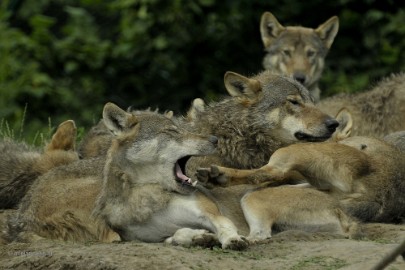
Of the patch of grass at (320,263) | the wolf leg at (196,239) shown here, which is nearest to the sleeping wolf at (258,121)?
the wolf leg at (196,239)

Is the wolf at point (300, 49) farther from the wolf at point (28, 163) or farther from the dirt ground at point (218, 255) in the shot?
the dirt ground at point (218, 255)

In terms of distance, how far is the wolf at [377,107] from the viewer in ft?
48.6

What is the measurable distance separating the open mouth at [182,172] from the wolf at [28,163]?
1.93 m

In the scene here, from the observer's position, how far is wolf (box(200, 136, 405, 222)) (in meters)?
10.1

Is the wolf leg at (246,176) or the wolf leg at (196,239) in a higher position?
the wolf leg at (246,176)

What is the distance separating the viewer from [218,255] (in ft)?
29.3

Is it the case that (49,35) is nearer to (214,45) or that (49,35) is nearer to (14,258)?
(214,45)

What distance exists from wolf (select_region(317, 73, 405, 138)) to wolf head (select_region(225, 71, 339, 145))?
3.95 meters

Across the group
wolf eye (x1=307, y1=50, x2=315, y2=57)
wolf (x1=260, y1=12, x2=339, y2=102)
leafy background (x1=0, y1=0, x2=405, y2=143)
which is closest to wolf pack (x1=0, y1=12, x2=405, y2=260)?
wolf (x1=260, y1=12, x2=339, y2=102)

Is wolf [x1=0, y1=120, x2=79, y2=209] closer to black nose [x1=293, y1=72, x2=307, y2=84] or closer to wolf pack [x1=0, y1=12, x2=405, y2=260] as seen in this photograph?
wolf pack [x1=0, y1=12, x2=405, y2=260]

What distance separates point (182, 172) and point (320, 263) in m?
1.58

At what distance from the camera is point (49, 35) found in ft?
65.8

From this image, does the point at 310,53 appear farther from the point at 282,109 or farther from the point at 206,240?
the point at 206,240

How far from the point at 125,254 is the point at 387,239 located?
82.0 inches
